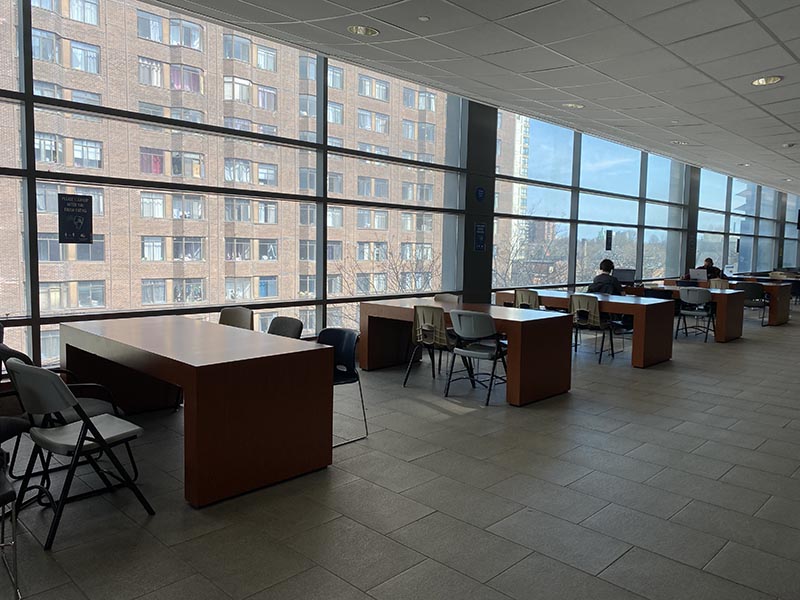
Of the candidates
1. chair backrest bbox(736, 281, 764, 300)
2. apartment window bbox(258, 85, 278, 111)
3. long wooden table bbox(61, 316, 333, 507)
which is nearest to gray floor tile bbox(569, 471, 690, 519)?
long wooden table bbox(61, 316, 333, 507)

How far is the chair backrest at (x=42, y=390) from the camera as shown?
2650 millimetres

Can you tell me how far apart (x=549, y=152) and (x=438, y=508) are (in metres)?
8.30

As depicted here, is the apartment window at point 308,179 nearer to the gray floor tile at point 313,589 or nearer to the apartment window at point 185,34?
the apartment window at point 185,34

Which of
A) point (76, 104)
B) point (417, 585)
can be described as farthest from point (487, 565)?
point (76, 104)

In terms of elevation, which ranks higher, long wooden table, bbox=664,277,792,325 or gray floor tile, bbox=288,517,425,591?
long wooden table, bbox=664,277,792,325

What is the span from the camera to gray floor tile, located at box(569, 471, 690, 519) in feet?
10.4

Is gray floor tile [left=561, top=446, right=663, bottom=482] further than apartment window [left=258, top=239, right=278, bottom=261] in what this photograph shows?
No

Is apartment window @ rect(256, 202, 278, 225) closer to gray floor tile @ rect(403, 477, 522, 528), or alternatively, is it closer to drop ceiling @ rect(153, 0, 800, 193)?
drop ceiling @ rect(153, 0, 800, 193)

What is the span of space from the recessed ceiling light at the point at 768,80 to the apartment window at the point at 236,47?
4.86m

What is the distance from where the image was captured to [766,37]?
4266 millimetres

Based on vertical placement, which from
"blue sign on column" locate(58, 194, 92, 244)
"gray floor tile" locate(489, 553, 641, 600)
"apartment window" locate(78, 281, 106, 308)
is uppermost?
"blue sign on column" locate(58, 194, 92, 244)

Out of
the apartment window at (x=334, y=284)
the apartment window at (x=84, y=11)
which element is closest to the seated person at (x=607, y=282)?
the apartment window at (x=334, y=284)

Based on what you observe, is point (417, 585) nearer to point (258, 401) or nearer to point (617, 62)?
point (258, 401)

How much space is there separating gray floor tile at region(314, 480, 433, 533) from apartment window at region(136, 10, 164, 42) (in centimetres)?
445
